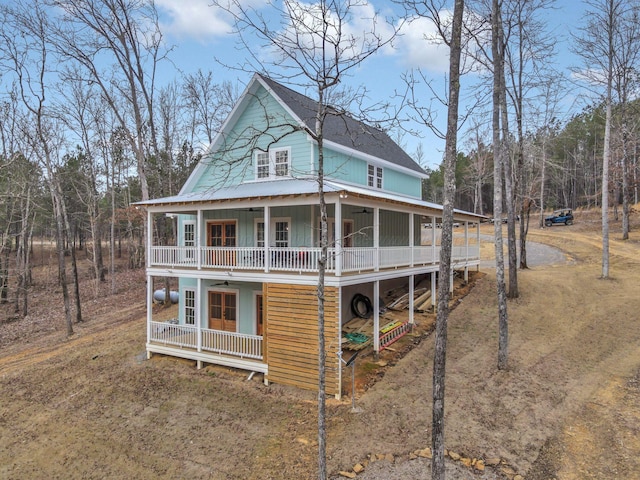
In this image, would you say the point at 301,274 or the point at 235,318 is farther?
the point at 235,318

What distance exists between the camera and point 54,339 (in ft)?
59.5

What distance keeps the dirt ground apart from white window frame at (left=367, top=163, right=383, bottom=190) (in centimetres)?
659

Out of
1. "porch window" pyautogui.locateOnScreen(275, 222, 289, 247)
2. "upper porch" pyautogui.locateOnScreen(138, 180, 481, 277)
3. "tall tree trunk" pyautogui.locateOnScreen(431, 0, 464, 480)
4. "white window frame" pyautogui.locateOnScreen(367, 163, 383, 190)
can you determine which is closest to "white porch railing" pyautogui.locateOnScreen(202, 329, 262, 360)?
"upper porch" pyautogui.locateOnScreen(138, 180, 481, 277)

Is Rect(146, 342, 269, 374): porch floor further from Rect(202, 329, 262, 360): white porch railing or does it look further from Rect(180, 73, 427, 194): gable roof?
Rect(180, 73, 427, 194): gable roof

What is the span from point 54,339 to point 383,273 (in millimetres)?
17052

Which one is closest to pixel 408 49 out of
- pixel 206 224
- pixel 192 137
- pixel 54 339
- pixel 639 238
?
pixel 206 224

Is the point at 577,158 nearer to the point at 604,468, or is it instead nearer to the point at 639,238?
the point at 639,238

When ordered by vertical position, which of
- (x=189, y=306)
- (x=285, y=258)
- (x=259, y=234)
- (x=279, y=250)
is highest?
(x=259, y=234)

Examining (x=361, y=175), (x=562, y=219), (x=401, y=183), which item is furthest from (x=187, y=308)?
(x=562, y=219)

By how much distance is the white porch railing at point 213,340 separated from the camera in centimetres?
A: 1173

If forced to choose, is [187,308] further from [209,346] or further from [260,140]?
[260,140]

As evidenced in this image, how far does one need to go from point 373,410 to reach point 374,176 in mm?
11117

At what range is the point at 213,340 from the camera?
12.4 metres

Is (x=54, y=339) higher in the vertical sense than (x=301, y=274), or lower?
lower
